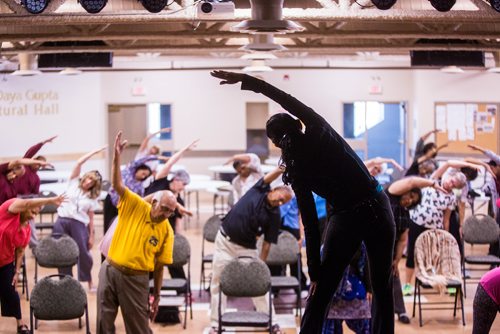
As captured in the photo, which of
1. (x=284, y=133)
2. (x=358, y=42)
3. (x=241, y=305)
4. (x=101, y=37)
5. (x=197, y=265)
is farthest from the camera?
(x=358, y=42)

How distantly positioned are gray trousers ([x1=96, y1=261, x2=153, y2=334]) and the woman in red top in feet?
3.50

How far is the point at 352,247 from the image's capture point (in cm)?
373

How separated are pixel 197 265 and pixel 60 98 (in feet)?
24.3

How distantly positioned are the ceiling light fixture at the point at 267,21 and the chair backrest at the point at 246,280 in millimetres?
3402

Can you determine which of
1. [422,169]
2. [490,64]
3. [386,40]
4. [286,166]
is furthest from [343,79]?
[286,166]

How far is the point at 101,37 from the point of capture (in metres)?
11.2

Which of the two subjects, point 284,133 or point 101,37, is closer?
point 284,133

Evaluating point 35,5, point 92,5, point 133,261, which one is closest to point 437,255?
point 133,261

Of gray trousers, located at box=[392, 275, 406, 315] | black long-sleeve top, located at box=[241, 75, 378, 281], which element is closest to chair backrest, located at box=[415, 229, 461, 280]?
gray trousers, located at box=[392, 275, 406, 315]

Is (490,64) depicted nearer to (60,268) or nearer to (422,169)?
(422,169)

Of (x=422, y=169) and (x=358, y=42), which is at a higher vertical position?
(x=358, y=42)

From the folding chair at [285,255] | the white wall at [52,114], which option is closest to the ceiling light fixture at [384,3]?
the folding chair at [285,255]

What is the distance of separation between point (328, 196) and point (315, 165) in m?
0.18

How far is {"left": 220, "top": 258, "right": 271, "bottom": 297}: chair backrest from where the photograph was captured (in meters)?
8.38
